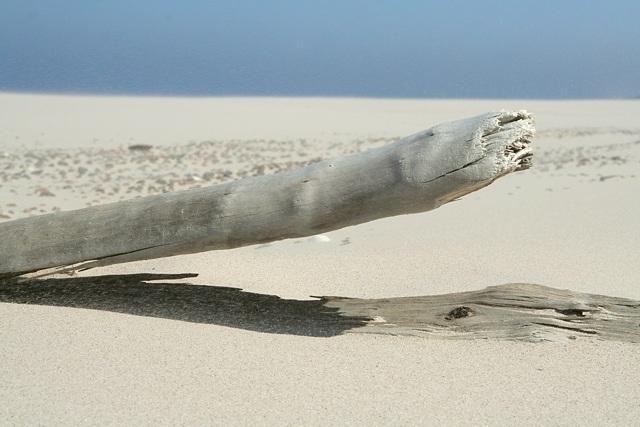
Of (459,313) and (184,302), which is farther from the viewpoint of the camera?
(184,302)

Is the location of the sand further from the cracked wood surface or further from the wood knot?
the wood knot

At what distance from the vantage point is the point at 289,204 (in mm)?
4215

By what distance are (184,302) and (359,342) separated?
116 centimetres

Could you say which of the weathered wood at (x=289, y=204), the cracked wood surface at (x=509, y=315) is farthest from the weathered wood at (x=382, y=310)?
the weathered wood at (x=289, y=204)

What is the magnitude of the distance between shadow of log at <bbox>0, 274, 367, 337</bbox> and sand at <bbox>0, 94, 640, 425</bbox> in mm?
93

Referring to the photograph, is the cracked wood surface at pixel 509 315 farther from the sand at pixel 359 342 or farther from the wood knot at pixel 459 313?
the sand at pixel 359 342

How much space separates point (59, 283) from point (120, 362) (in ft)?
4.97

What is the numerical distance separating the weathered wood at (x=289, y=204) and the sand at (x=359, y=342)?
14.4 inches

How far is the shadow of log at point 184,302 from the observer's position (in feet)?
14.8

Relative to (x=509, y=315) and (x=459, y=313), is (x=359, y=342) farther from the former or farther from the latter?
(x=509, y=315)

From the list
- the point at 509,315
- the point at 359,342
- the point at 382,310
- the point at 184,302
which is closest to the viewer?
the point at 359,342

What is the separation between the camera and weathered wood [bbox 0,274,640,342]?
4.23 m

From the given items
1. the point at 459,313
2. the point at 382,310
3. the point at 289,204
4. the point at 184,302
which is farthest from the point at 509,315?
the point at 184,302

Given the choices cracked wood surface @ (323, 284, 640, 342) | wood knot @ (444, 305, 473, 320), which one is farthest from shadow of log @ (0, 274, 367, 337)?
wood knot @ (444, 305, 473, 320)
